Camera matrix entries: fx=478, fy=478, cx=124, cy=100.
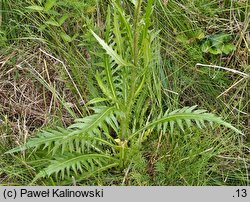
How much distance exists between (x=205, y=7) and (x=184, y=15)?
0.14 metres

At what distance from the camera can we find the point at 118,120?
92.4 inches

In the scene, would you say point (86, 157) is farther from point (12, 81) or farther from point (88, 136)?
point (12, 81)

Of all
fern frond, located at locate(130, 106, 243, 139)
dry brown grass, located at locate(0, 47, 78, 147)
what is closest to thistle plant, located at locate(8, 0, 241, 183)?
fern frond, located at locate(130, 106, 243, 139)

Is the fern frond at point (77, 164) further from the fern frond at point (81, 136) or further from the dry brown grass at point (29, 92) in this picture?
the dry brown grass at point (29, 92)

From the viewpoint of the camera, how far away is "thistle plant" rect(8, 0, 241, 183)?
6.80ft

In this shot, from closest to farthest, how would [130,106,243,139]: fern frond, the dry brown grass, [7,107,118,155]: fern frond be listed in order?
[7,107,118,155]: fern frond → [130,106,243,139]: fern frond → the dry brown grass

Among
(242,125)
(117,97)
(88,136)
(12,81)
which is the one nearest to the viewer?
(88,136)

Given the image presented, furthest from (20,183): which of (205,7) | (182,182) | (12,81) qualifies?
(205,7)

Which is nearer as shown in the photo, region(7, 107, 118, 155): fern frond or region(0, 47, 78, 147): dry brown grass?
region(7, 107, 118, 155): fern frond

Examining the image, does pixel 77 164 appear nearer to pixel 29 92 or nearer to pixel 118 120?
pixel 118 120

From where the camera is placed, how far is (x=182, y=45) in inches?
107

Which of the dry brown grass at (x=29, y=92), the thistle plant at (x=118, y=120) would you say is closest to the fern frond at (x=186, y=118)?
the thistle plant at (x=118, y=120)

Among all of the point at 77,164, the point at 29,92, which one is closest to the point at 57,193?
the point at 77,164

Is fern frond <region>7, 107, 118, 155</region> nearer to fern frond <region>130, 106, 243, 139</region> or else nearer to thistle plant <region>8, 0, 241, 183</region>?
thistle plant <region>8, 0, 241, 183</region>
